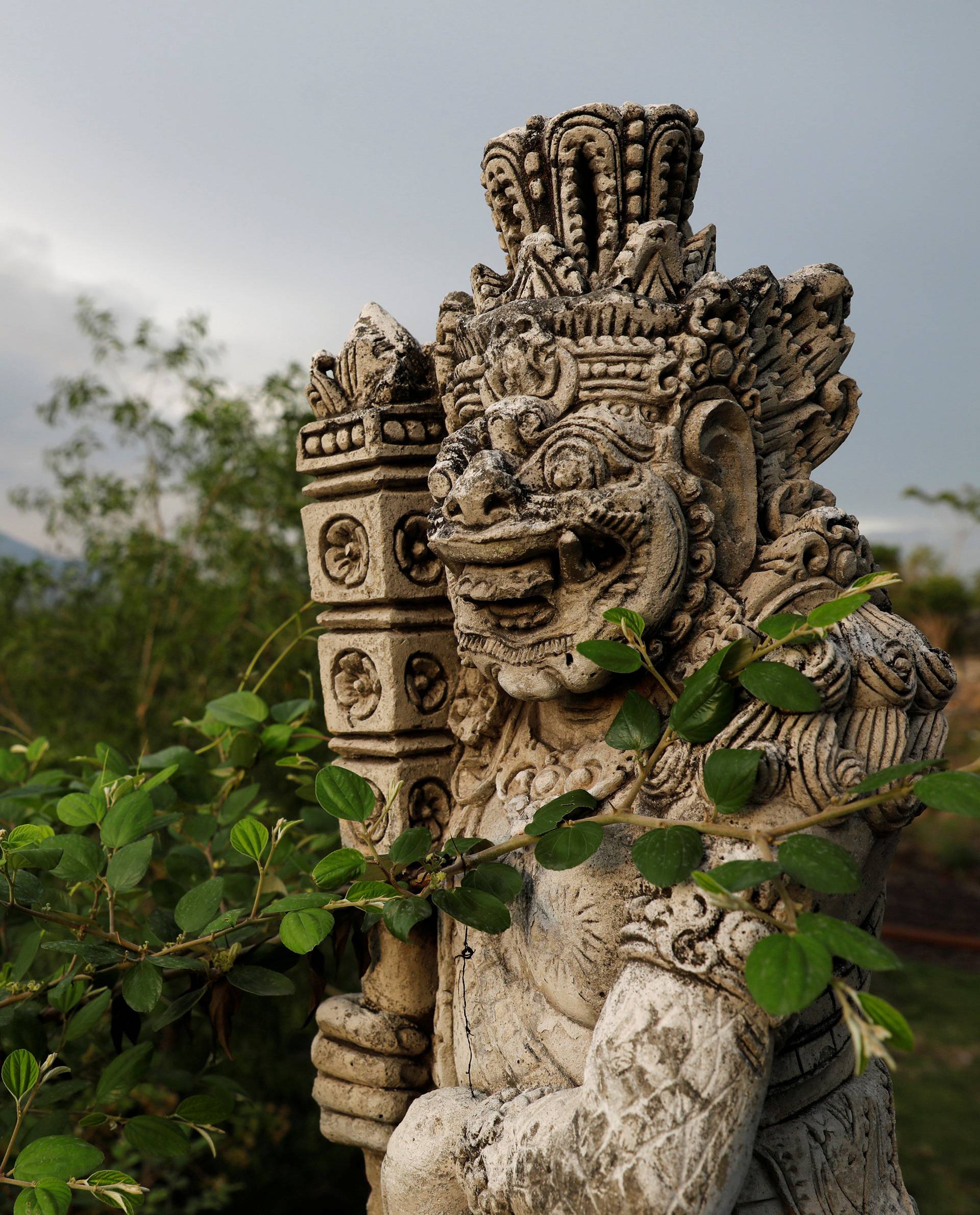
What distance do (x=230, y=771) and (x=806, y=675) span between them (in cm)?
138

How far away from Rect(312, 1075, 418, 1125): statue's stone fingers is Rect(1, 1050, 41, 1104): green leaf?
0.55 metres

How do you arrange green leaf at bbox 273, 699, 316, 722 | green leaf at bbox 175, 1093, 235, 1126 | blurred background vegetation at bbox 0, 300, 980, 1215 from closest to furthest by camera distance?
green leaf at bbox 175, 1093, 235, 1126 < green leaf at bbox 273, 699, 316, 722 < blurred background vegetation at bbox 0, 300, 980, 1215

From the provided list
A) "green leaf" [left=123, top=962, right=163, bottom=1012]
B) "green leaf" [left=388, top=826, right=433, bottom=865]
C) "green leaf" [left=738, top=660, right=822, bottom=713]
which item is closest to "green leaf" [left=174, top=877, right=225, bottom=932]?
"green leaf" [left=123, top=962, right=163, bottom=1012]

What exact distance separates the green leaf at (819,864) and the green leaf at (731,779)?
114mm

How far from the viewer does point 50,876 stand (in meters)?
2.66

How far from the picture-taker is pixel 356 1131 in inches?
71.2

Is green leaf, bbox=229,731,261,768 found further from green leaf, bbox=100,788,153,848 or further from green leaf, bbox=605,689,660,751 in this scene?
green leaf, bbox=605,689,660,751

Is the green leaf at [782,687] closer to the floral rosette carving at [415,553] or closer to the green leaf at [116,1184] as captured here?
the floral rosette carving at [415,553]

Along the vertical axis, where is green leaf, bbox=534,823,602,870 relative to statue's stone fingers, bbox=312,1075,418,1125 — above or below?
above

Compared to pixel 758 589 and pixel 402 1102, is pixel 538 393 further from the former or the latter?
pixel 402 1102

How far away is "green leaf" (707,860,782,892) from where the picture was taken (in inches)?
44.1

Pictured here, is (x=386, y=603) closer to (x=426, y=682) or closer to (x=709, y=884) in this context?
(x=426, y=682)

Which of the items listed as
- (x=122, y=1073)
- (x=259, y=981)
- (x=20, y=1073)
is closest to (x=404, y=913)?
(x=259, y=981)

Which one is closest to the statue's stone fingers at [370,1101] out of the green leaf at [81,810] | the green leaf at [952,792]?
the green leaf at [81,810]
